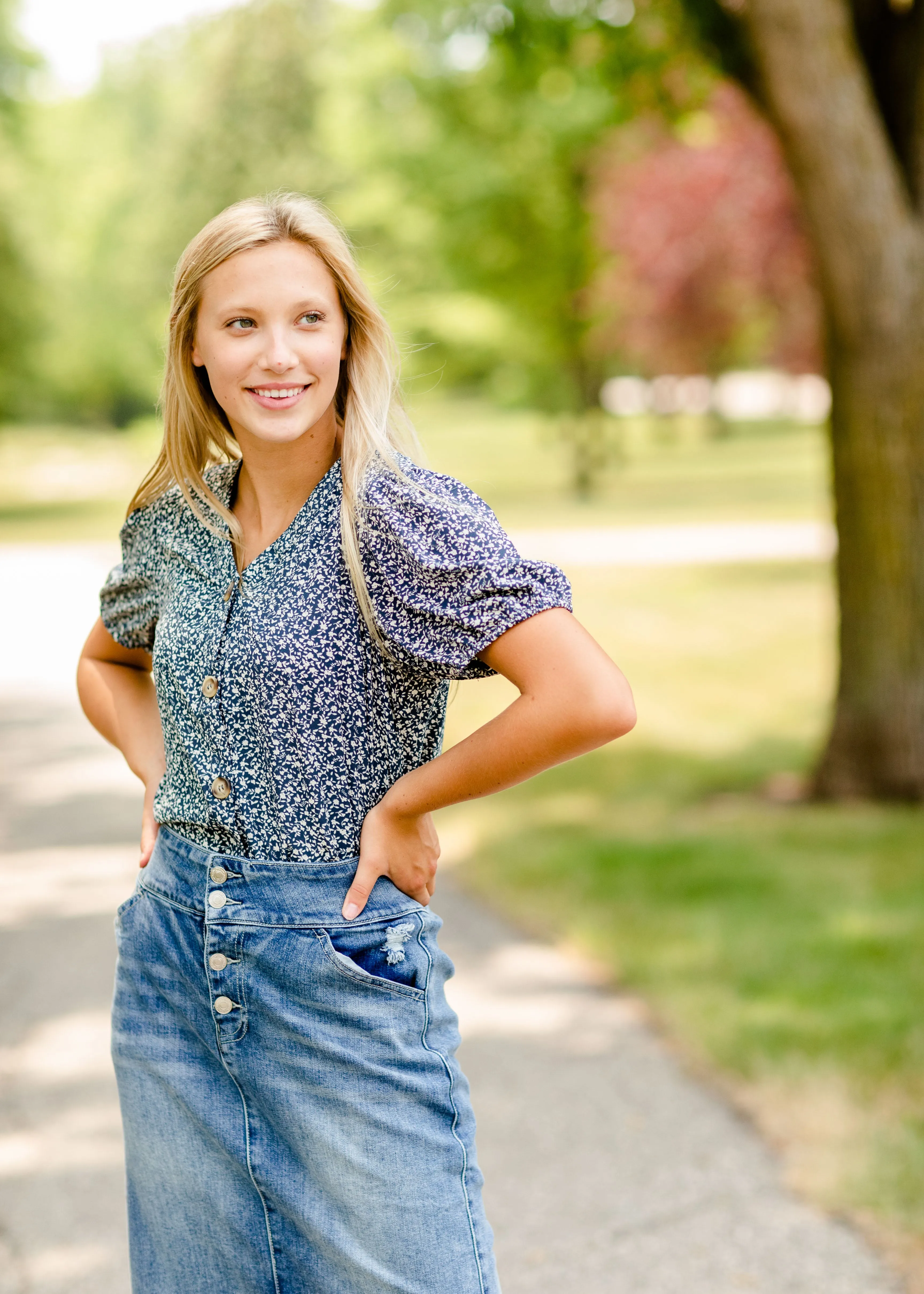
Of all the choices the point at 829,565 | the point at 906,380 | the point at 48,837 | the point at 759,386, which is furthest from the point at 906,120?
the point at 759,386

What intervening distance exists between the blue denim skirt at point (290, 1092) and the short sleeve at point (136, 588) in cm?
39

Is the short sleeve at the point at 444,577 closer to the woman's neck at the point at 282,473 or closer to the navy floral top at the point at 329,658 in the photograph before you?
the navy floral top at the point at 329,658

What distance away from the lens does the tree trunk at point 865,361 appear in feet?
19.5

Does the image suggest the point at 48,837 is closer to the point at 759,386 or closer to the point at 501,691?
the point at 501,691

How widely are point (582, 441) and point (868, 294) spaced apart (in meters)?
22.5

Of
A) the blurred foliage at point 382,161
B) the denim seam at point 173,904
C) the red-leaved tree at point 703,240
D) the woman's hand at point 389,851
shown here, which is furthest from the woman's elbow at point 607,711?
the red-leaved tree at point 703,240

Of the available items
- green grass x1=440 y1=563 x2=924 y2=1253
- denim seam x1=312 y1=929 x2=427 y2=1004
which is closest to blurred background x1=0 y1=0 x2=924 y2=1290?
green grass x1=440 y1=563 x2=924 y2=1253

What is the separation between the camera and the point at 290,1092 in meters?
1.82

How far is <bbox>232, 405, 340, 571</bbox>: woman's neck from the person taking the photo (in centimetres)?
196

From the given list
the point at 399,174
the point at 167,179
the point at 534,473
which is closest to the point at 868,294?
the point at 399,174

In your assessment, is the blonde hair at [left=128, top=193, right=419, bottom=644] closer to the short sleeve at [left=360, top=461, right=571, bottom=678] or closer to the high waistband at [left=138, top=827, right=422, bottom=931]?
the short sleeve at [left=360, top=461, right=571, bottom=678]

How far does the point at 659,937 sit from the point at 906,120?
3.80m

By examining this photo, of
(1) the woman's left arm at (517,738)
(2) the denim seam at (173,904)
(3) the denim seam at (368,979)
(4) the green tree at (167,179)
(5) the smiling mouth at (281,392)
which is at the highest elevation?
(4) the green tree at (167,179)

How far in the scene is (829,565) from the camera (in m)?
16.6
